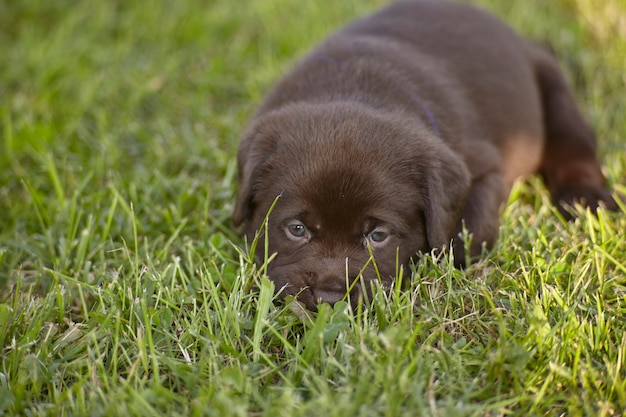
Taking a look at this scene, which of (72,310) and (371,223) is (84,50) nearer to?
(72,310)

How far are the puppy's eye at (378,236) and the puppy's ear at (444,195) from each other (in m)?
0.18

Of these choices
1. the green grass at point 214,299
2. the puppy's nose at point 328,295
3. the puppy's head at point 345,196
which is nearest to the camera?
the green grass at point 214,299

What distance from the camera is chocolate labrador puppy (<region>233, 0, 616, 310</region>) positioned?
2.93 m

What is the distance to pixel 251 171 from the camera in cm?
307

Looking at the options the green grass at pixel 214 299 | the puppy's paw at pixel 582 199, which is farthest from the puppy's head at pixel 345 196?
the puppy's paw at pixel 582 199

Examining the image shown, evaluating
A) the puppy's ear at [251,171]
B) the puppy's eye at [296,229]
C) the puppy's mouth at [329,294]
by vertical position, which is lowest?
the puppy's mouth at [329,294]

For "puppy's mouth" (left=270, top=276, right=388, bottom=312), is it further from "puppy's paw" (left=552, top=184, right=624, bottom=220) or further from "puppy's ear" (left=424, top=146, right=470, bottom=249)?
"puppy's paw" (left=552, top=184, right=624, bottom=220)

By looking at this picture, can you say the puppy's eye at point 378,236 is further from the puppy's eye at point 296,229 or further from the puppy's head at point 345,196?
the puppy's eye at point 296,229

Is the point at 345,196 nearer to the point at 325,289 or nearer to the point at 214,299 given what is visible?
the point at 325,289

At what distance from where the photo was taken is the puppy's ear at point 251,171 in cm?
308

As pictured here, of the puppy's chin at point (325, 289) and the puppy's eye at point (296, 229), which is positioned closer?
the puppy's chin at point (325, 289)

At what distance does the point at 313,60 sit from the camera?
12.6 ft

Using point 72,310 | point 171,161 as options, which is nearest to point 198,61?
point 171,161

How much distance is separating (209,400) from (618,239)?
1.89 m
